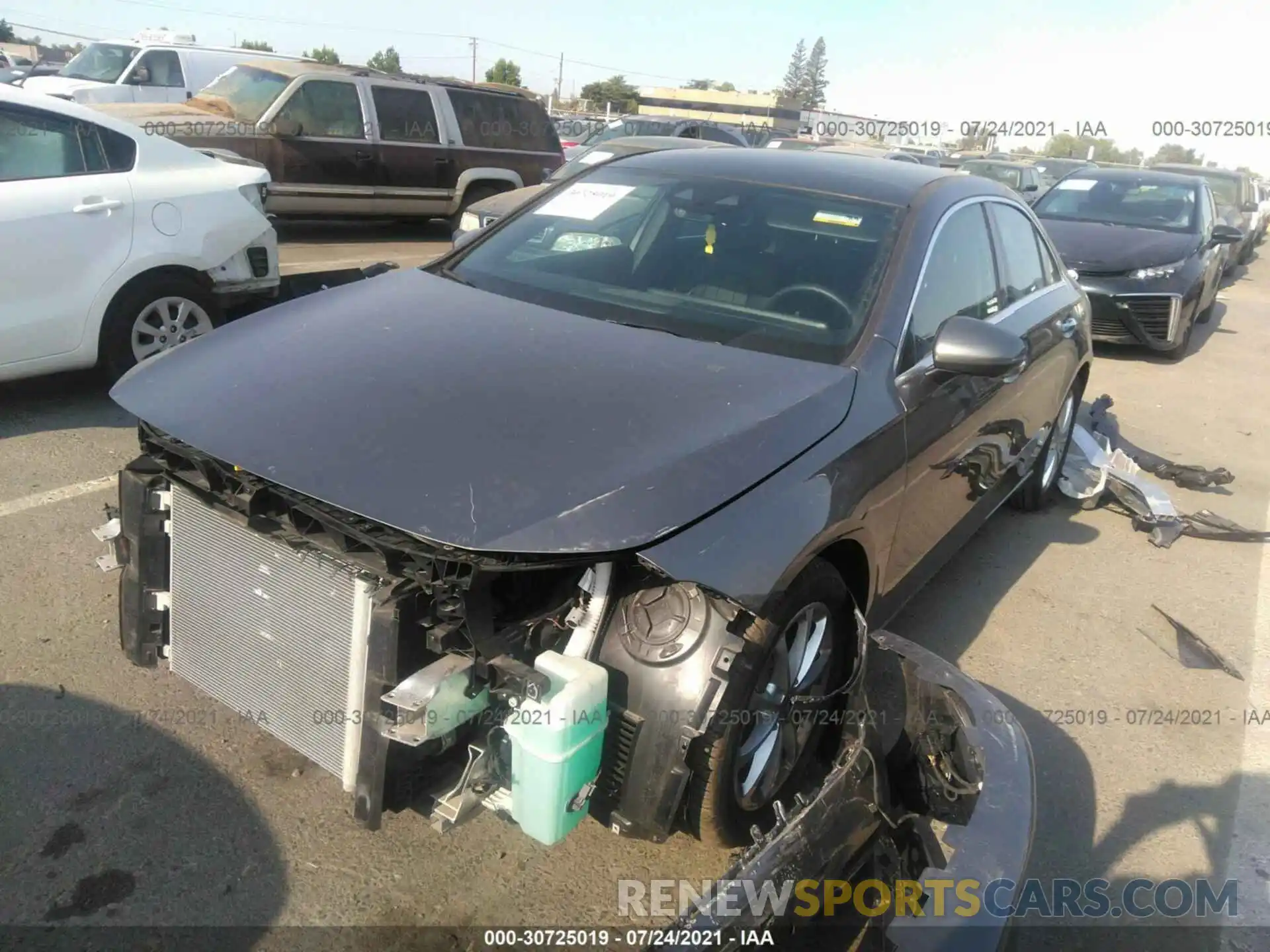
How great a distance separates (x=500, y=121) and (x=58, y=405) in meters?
8.35

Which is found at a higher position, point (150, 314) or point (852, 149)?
point (852, 149)

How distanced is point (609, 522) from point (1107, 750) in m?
2.28

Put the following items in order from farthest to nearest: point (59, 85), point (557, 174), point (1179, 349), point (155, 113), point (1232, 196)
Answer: point (1232, 196), point (59, 85), point (155, 113), point (1179, 349), point (557, 174)

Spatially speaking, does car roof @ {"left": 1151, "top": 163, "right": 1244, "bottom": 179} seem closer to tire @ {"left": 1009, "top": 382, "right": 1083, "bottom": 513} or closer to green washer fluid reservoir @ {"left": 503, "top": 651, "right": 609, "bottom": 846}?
tire @ {"left": 1009, "top": 382, "right": 1083, "bottom": 513}

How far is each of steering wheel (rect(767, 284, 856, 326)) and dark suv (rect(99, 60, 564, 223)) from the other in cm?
846

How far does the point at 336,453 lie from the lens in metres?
2.19

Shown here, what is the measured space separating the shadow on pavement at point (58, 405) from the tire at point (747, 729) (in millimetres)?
3781

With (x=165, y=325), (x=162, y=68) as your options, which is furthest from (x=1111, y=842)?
(x=162, y=68)

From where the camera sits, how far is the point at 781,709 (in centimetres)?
250

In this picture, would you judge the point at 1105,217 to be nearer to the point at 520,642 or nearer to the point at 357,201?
the point at 357,201

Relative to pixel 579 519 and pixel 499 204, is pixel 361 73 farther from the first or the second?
pixel 579 519

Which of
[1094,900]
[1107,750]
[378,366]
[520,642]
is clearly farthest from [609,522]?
[1107,750]

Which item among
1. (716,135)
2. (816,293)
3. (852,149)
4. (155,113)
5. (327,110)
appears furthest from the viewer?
(852,149)

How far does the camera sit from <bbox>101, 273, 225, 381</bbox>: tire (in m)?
5.06
